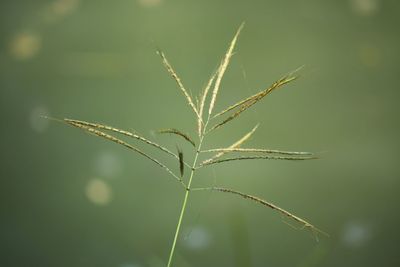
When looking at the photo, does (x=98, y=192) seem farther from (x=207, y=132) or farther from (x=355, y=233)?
(x=207, y=132)

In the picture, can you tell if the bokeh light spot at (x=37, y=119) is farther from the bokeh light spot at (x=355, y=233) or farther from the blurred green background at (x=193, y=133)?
the bokeh light spot at (x=355, y=233)

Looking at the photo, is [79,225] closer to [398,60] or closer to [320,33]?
[320,33]

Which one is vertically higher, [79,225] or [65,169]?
[65,169]

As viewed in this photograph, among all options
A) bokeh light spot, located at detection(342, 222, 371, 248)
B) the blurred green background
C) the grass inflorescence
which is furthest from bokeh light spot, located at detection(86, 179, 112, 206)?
the grass inflorescence

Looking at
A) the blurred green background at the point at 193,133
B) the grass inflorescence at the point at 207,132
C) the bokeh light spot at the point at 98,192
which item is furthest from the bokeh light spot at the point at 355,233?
the grass inflorescence at the point at 207,132

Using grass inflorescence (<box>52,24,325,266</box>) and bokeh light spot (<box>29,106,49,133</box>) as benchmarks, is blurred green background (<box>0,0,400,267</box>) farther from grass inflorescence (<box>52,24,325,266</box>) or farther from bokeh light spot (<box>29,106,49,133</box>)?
grass inflorescence (<box>52,24,325,266</box>)

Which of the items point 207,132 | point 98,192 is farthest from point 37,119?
→ point 207,132

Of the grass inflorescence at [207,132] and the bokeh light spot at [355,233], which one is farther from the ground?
the bokeh light spot at [355,233]

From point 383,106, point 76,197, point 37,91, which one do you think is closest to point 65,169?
point 76,197
